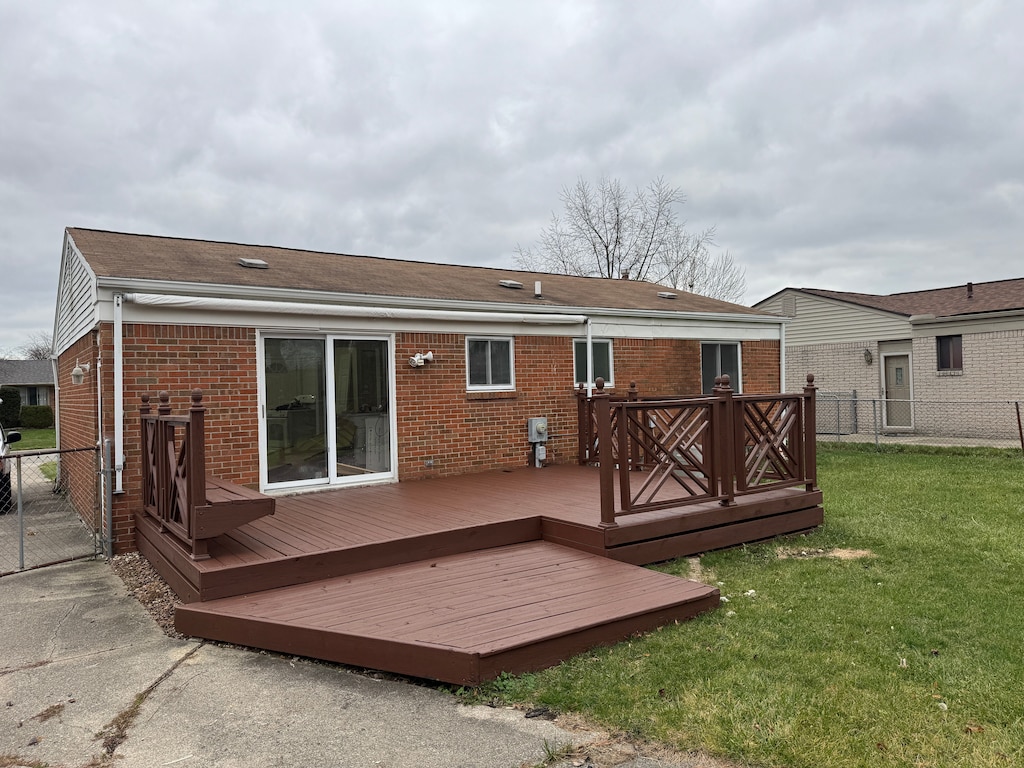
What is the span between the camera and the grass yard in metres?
2.82

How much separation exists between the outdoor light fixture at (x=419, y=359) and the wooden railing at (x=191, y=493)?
2.87 metres

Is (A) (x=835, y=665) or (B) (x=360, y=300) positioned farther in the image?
(B) (x=360, y=300)

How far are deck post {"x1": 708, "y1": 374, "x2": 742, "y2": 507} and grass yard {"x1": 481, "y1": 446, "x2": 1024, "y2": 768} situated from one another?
1.98ft

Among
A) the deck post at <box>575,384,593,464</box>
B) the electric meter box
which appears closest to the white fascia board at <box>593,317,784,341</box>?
the deck post at <box>575,384,593,464</box>

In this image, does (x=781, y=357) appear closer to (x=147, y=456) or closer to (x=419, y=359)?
(x=419, y=359)

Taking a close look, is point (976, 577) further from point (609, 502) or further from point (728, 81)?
point (728, 81)

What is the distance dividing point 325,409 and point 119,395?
6.55 feet

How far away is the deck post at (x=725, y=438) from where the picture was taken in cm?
619

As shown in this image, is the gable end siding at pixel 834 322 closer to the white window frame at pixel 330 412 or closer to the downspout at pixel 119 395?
the white window frame at pixel 330 412

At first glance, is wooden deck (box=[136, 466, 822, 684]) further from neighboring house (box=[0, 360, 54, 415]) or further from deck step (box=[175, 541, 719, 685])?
neighboring house (box=[0, 360, 54, 415])

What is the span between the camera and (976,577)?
5.18 meters

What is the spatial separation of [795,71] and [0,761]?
14565 millimetres

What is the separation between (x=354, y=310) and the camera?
7.55 meters

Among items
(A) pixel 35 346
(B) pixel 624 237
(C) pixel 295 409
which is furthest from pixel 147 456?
(A) pixel 35 346
